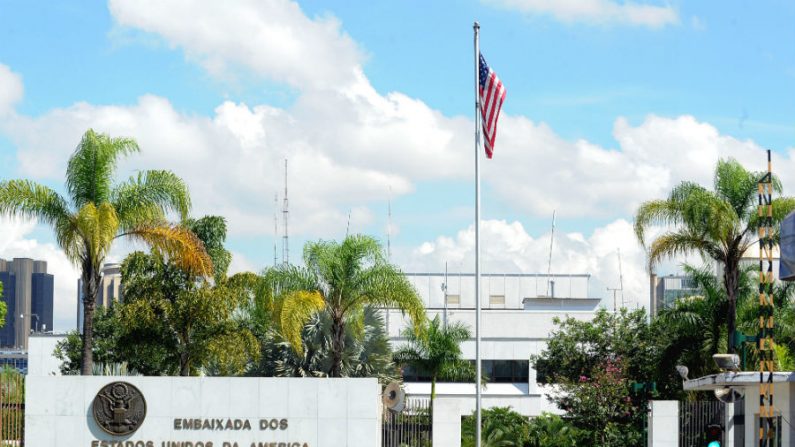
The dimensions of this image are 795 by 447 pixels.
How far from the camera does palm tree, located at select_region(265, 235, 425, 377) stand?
113 ft

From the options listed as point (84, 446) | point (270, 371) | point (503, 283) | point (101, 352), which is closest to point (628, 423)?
point (270, 371)

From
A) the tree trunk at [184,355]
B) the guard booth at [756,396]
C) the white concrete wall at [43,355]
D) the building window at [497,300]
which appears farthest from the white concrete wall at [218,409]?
the building window at [497,300]

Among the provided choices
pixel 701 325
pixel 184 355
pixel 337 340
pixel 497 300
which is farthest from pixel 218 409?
pixel 497 300

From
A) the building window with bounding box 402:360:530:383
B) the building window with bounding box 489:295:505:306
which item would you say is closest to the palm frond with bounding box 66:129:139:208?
the building window with bounding box 402:360:530:383

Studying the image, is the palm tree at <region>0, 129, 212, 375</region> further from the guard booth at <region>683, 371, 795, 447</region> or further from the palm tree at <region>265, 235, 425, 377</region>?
the guard booth at <region>683, 371, 795, 447</region>

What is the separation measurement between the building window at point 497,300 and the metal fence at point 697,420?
62339 millimetres

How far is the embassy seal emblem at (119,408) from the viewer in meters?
27.8

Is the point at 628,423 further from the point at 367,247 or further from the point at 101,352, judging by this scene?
the point at 101,352

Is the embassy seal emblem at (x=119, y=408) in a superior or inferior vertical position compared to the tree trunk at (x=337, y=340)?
inferior

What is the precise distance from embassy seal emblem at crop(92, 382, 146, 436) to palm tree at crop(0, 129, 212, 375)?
1964mm

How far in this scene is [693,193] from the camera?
33312 mm

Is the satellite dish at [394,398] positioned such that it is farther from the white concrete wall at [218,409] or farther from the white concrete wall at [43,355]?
the white concrete wall at [43,355]

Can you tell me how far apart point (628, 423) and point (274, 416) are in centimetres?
1628

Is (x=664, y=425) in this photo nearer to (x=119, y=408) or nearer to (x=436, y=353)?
(x=119, y=408)
